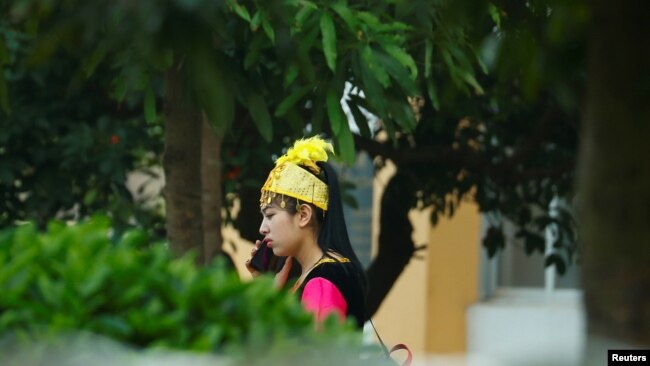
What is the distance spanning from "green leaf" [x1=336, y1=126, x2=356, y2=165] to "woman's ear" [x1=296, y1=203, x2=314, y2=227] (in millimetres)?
941

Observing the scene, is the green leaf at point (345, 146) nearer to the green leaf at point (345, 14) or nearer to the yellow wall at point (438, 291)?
the green leaf at point (345, 14)

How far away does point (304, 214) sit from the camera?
514 cm

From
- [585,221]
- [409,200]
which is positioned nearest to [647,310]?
[585,221]

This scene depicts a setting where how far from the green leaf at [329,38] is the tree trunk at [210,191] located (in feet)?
3.35

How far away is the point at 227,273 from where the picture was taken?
330cm

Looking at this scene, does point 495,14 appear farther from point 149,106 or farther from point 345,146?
point 149,106

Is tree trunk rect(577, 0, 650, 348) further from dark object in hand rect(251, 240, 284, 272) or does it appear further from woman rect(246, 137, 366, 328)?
dark object in hand rect(251, 240, 284, 272)

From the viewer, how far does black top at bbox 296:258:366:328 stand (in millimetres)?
4852

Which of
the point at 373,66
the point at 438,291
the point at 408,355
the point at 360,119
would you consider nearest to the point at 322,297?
the point at 408,355

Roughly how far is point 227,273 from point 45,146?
5.29m

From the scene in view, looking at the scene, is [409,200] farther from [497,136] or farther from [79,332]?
[79,332]

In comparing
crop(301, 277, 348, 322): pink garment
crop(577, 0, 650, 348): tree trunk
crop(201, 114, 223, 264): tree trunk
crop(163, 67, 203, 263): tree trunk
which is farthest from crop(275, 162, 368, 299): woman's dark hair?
crop(577, 0, 650, 348): tree trunk

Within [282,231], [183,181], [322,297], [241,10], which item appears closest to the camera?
[322,297]

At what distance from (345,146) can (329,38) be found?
0.52 metres
